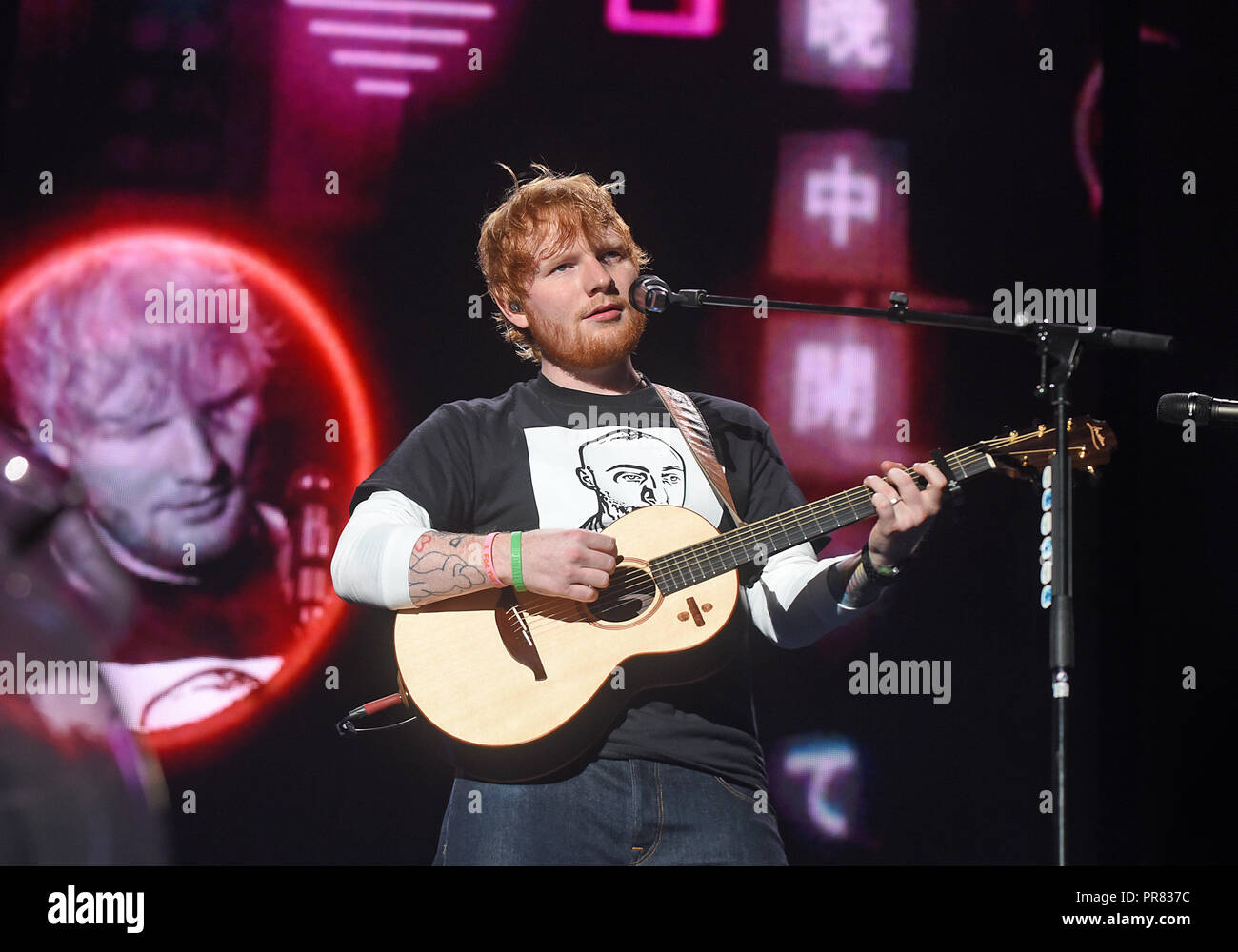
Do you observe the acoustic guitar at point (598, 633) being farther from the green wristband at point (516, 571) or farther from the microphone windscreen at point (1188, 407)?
the microphone windscreen at point (1188, 407)

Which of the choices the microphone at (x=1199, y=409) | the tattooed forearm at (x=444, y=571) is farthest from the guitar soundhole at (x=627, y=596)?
the microphone at (x=1199, y=409)

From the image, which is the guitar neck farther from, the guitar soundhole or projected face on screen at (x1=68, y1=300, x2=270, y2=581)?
projected face on screen at (x1=68, y1=300, x2=270, y2=581)

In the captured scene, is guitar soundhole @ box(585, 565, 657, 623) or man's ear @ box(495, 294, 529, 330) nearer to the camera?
guitar soundhole @ box(585, 565, 657, 623)

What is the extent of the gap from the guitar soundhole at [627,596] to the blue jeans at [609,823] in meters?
0.34

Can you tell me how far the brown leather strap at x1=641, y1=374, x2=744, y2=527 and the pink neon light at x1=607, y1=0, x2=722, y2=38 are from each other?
125 cm

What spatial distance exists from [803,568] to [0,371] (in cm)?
234

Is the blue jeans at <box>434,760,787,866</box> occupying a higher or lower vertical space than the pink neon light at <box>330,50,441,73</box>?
lower

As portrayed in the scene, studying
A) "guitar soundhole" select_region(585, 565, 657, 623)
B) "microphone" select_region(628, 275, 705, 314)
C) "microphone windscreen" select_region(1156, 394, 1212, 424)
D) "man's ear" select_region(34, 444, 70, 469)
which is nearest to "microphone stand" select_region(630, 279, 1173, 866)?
"microphone" select_region(628, 275, 705, 314)

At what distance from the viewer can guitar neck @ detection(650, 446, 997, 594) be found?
2.77 meters

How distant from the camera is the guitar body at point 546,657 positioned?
2631 millimetres

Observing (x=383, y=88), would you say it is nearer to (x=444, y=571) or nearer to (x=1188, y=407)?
(x=444, y=571)

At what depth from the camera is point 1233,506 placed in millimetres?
3686

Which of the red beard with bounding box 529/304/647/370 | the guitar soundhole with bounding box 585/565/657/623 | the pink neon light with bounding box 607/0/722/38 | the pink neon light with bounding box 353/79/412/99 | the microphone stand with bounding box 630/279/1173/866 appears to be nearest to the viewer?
the microphone stand with bounding box 630/279/1173/866
